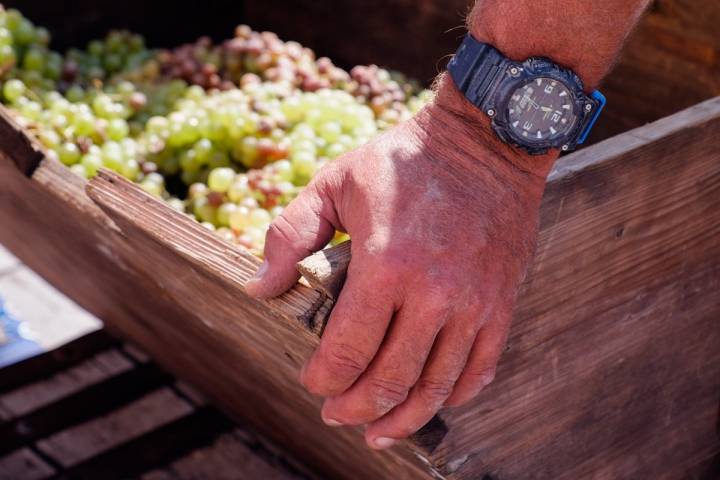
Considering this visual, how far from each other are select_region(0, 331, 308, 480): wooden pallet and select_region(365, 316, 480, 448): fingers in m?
0.83

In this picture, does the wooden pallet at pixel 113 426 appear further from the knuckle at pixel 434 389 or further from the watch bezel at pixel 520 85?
the watch bezel at pixel 520 85

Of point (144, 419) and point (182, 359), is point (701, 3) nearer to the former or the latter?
point (182, 359)

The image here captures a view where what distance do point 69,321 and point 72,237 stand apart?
907 mm

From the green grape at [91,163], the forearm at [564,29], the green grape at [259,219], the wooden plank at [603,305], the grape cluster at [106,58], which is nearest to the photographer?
the forearm at [564,29]

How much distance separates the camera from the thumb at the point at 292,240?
1.07m

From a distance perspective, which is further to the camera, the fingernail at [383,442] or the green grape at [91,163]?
the green grape at [91,163]

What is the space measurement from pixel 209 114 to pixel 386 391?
110cm

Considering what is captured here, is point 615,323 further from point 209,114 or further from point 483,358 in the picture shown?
point 209,114

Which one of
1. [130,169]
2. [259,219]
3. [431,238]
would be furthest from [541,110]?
[130,169]

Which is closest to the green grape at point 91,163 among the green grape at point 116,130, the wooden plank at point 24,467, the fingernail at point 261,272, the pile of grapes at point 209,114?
the pile of grapes at point 209,114

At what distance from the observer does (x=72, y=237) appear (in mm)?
1775

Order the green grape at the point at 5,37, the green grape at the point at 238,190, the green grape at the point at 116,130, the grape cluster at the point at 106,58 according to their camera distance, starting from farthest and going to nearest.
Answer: the grape cluster at the point at 106,58
the green grape at the point at 5,37
the green grape at the point at 116,130
the green grape at the point at 238,190

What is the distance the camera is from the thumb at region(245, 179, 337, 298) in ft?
3.51

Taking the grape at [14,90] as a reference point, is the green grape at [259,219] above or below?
above
